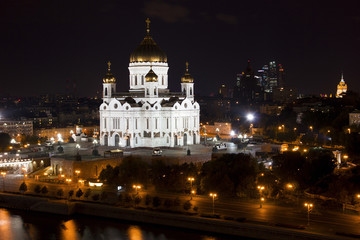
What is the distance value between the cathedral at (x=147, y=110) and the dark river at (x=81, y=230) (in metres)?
10.2

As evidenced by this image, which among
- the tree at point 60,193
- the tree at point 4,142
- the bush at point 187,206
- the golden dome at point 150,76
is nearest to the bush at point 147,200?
the bush at point 187,206

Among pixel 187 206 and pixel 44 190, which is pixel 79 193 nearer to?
pixel 44 190

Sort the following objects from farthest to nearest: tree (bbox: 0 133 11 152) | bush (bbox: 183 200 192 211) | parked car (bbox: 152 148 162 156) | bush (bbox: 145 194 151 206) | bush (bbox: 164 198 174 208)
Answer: tree (bbox: 0 133 11 152), parked car (bbox: 152 148 162 156), bush (bbox: 145 194 151 206), bush (bbox: 164 198 174 208), bush (bbox: 183 200 192 211)

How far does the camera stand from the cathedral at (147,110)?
35.2 meters

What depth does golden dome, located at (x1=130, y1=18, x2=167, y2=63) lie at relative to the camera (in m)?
37.3

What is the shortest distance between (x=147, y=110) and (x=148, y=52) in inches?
165

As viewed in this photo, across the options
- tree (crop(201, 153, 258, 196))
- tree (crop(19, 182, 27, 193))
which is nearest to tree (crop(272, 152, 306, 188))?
tree (crop(201, 153, 258, 196))

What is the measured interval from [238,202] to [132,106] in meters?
12.6

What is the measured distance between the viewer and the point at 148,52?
37281 millimetres

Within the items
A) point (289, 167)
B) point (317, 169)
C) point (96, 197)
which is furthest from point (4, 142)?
point (317, 169)

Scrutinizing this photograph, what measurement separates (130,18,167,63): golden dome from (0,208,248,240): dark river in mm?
14105

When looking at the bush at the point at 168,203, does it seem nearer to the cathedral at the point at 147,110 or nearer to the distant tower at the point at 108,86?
the cathedral at the point at 147,110

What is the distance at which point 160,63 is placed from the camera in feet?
123

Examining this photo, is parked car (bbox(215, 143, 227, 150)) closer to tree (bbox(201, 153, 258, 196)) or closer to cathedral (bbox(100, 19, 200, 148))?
cathedral (bbox(100, 19, 200, 148))
